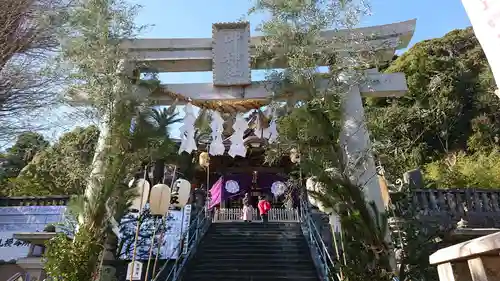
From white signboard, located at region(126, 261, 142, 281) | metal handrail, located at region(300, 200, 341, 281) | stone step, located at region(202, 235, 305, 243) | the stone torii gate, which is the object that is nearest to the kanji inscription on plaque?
the stone torii gate

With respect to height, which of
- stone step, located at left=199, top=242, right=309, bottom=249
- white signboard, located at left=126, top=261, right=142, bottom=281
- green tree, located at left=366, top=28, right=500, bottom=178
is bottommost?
white signboard, located at left=126, top=261, right=142, bottom=281

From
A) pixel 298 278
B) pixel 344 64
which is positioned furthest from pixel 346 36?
pixel 298 278

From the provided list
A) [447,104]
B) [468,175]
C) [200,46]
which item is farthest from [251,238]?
[447,104]

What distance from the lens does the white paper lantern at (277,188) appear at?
16516mm

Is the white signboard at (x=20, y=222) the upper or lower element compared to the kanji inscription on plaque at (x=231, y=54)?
lower

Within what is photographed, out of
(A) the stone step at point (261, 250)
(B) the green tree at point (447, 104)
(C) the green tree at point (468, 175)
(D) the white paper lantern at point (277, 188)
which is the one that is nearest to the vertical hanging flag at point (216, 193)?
(D) the white paper lantern at point (277, 188)

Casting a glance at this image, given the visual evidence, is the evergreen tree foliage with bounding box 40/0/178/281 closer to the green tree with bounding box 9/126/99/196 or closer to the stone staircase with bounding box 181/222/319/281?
the green tree with bounding box 9/126/99/196

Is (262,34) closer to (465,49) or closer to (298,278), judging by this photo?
(298,278)

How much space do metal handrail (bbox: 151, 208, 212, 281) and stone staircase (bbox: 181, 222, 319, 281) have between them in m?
0.17

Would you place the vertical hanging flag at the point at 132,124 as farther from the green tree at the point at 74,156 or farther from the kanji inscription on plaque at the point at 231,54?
the kanji inscription on plaque at the point at 231,54

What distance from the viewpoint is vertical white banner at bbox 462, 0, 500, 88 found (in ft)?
6.39

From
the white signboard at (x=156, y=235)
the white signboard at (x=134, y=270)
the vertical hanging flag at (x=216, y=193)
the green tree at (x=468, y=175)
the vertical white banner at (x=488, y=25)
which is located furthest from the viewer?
Result: the vertical hanging flag at (x=216, y=193)

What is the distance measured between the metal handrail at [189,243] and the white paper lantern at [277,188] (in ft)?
18.7

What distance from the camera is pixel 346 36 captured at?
6621mm
